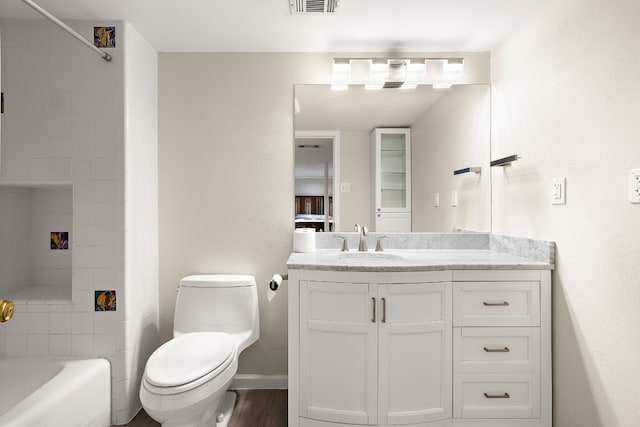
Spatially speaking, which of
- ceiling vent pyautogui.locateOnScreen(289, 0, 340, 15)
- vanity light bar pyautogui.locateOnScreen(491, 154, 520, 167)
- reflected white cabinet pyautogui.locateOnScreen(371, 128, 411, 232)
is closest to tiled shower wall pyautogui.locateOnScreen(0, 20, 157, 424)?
ceiling vent pyautogui.locateOnScreen(289, 0, 340, 15)

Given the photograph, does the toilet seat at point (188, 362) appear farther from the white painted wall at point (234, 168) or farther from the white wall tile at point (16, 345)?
the white wall tile at point (16, 345)

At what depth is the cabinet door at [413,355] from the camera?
5.64 feet

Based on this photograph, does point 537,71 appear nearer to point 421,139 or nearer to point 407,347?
point 421,139

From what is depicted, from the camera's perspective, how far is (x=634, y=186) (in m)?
1.29

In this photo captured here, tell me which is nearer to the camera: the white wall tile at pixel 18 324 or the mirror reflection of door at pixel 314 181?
the white wall tile at pixel 18 324

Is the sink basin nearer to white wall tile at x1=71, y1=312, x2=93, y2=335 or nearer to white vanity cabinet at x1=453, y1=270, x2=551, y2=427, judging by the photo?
white vanity cabinet at x1=453, y1=270, x2=551, y2=427

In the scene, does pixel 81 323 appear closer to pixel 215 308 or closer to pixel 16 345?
pixel 16 345

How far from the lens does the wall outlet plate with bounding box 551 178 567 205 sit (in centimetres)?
165

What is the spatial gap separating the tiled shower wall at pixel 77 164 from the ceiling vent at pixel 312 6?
941 millimetres

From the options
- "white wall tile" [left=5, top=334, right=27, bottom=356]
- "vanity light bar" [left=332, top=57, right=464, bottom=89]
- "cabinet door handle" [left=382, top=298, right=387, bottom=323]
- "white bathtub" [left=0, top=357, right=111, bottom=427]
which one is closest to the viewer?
"white bathtub" [left=0, top=357, right=111, bottom=427]

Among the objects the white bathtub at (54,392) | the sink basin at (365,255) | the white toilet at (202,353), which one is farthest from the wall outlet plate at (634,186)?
the white bathtub at (54,392)

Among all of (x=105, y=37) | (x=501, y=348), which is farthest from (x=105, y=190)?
(x=501, y=348)

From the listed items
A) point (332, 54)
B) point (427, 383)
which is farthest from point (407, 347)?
point (332, 54)

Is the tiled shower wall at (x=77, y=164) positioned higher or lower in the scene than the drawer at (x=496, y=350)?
higher
